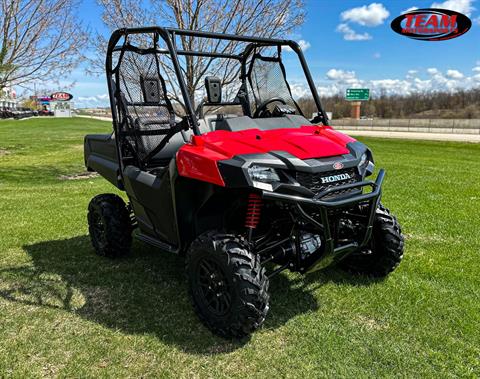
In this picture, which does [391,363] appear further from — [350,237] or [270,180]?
→ [270,180]

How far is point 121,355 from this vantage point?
117 inches

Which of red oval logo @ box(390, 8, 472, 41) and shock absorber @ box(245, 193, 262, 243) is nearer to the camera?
shock absorber @ box(245, 193, 262, 243)

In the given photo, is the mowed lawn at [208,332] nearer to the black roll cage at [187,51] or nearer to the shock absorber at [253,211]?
the shock absorber at [253,211]

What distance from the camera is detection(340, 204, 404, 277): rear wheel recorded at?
3812 millimetres

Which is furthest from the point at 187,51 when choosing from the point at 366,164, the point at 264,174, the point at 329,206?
the point at 329,206

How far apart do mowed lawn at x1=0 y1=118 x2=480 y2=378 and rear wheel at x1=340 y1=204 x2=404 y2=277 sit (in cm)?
12

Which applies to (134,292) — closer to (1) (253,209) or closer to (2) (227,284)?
(2) (227,284)

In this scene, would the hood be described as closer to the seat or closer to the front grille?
the front grille

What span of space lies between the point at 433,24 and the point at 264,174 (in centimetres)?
3380

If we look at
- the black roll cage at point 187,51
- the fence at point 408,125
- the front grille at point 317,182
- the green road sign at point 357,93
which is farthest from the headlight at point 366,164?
the green road sign at point 357,93

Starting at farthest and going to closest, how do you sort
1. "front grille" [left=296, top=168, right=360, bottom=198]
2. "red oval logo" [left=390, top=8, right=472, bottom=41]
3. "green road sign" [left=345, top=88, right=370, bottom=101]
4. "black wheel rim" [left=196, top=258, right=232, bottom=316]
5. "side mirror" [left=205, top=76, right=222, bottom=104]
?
"green road sign" [left=345, top=88, right=370, bottom=101], "red oval logo" [left=390, top=8, right=472, bottom=41], "side mirror" [left=205, top=76, right=222, bottom=104], "black wheel rim" [left=196, top=258, right=232, bottom=316], "front grille" [left=296, top=168, right=360, bottom=198]

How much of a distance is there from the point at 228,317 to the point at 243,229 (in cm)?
80

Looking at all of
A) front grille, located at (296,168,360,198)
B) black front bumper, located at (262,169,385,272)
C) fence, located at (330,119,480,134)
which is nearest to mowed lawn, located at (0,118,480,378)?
black front bumper, located at (262,169,385,272)

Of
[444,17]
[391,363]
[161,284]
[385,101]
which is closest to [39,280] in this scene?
[161,284]
